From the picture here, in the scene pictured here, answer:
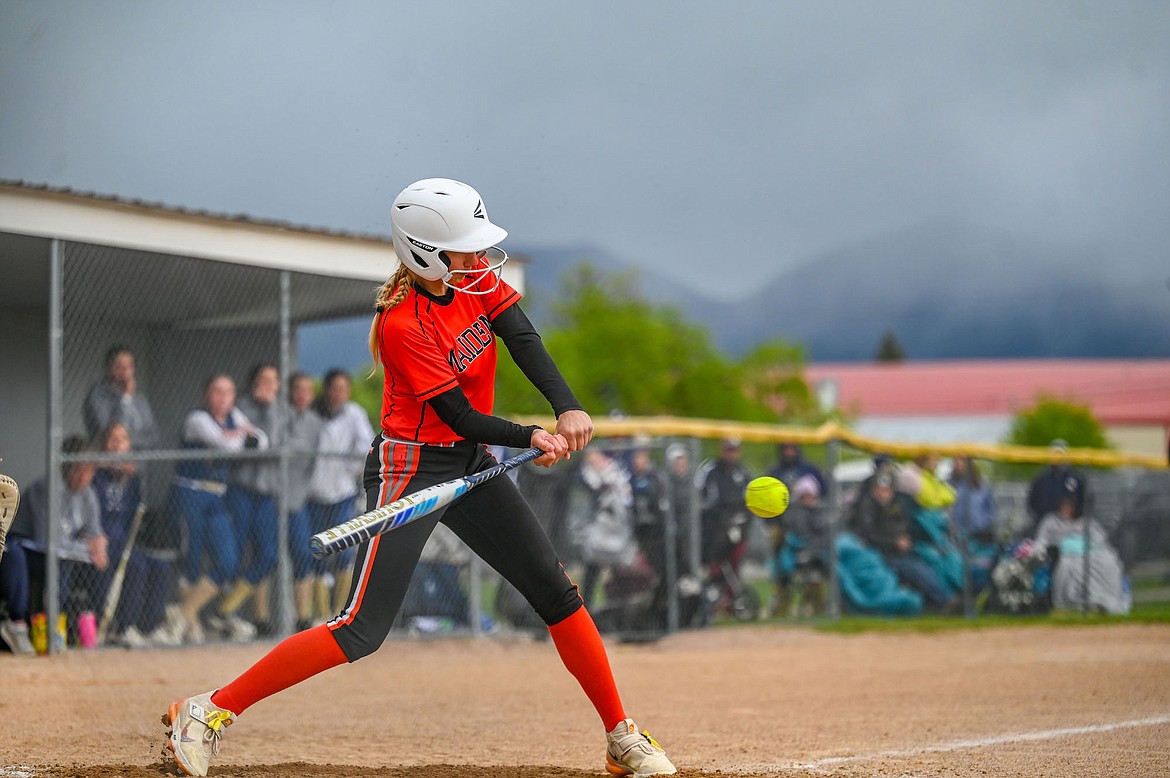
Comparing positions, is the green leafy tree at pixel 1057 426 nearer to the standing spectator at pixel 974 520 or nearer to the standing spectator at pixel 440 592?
the standing spectator at pixel 974 520

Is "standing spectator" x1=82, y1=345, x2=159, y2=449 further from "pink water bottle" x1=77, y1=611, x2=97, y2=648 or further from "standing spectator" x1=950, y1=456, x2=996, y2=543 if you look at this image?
"standing spectator" x1=950, y1=456, x2=996, y2=543

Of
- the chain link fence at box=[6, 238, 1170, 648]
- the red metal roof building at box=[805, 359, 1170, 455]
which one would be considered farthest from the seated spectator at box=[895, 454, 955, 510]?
the red metal roof building at box=[805, 359, 1170, 455]

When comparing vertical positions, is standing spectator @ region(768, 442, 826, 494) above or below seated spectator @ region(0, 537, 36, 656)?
above

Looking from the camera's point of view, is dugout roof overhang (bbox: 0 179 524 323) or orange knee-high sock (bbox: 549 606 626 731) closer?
orange knee-high sock (bbox: 549 606 626 731)

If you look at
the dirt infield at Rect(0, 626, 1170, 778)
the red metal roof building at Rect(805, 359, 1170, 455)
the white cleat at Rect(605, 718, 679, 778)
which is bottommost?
the dirt infield at Rect(0, 626, 1170, 778)

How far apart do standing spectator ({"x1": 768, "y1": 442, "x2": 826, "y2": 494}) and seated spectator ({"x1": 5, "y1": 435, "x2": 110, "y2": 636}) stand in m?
6.23

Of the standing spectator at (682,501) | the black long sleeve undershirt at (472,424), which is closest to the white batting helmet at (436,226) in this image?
the black long sleeve undershirt at (472,424)

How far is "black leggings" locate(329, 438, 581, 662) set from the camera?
411 cm

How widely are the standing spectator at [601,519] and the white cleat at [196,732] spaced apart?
6.92 meters

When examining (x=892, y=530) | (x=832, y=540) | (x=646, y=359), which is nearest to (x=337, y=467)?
(x=832, y=540)

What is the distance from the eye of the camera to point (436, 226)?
4160mm

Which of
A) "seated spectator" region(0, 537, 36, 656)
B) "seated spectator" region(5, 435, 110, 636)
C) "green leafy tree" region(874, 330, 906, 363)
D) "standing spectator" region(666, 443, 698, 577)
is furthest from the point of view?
"green leafy tree" region(874, 330, 906, 363)

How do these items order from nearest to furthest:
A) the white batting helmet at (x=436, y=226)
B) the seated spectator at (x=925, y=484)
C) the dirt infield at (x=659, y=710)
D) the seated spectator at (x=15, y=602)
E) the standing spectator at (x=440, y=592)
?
the white batting helmet at (x=436, y=226)
the dirt infield at (x=659, y=710)
the seated spectator at (x=15, y=602)
the standing spectator at (x=440, y=592)
the seated spectator at (x=925, y=484)

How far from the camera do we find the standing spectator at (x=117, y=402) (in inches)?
378
